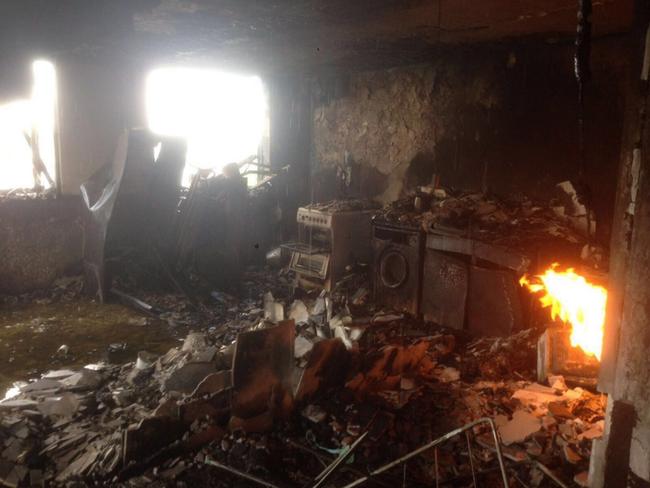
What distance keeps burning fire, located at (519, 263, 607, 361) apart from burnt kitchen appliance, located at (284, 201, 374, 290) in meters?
3.14

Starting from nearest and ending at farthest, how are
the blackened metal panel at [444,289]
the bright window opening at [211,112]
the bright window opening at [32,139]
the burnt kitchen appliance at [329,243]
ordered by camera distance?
the blackened metal panel at [444,289] < the burnt kitchen appliance at [329,243] < the bright window opening at [32,139] < the bright window opening at [211,112]

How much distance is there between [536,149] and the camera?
22.2ft

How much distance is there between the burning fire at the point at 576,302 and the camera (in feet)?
15.8

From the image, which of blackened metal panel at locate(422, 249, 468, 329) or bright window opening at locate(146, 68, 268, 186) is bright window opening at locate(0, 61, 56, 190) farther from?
blackened metal panel at locate(422, 249, 468, 329)

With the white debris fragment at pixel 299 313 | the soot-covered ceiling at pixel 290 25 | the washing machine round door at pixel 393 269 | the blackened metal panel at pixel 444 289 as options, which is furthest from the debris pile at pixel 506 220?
the soot-covered ceiling at pixel 290 25

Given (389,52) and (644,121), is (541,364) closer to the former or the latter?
(644,121)

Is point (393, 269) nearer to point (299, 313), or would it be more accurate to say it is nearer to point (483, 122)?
point (299, 313)

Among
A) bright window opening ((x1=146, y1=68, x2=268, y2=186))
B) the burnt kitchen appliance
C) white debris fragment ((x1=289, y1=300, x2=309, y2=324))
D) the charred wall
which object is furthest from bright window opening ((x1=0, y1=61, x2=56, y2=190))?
white debris fragment ((x1=289, y1=300, x2=309, y2=324))

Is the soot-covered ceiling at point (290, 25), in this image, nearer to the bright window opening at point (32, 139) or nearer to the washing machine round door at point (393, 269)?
the bright window opening at point (32, 139)

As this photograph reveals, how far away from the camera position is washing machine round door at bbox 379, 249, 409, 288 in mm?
6484

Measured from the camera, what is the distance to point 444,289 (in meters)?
5.99

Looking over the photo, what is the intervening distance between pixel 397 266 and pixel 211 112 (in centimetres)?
727

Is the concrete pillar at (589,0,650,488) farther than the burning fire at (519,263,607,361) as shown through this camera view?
No

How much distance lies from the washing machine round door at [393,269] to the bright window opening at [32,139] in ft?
20.4
